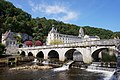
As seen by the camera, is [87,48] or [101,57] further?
[101,57]

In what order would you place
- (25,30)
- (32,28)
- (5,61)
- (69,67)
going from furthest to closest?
(32,28)
(25,30)
(5,61)
(69,67)

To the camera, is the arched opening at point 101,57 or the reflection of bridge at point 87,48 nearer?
the reflection of bridge at point 87,48

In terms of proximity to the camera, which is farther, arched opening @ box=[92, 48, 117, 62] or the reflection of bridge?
arched opening @ box=[92, 48, 117, 62]

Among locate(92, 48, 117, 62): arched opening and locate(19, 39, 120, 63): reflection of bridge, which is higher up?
locate(19, 39, 120, 63): reflection of bridge

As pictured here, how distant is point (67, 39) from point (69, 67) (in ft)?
313

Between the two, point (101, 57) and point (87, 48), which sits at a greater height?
point (87, 48)

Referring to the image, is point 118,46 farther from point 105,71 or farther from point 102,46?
point 105,71

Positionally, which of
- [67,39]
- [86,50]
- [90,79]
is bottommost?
[90,79]

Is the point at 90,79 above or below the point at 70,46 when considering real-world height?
below

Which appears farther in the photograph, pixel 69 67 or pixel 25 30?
pixel 25 30

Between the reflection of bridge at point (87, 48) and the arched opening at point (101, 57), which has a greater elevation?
the reflection of bridge at point (87, 48)

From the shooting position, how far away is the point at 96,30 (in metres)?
198

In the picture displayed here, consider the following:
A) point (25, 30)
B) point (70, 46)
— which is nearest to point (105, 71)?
→ point (70, 46)

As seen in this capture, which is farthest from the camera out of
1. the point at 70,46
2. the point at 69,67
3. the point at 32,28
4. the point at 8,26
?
the point at 32,28
